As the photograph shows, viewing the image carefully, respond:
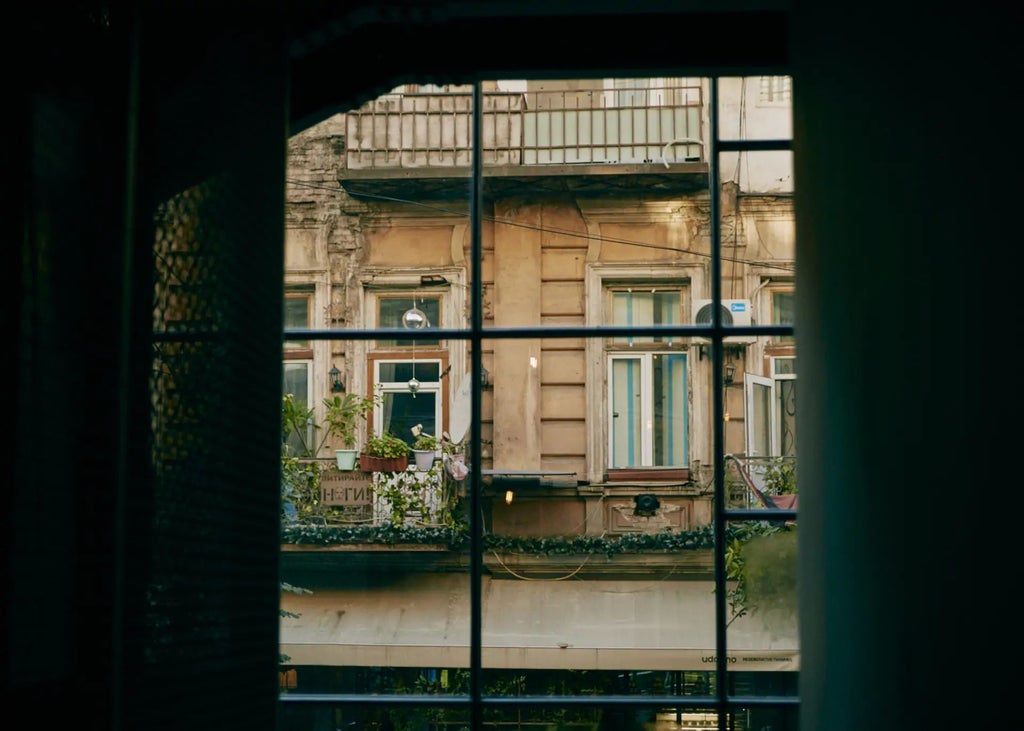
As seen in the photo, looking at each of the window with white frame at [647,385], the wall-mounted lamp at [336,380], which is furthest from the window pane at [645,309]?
the wall-mounted lamp at [336,380]

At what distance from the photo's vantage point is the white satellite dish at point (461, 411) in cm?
575

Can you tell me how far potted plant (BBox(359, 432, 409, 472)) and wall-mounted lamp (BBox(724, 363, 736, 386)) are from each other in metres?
1.87

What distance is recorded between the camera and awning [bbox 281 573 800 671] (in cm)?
532

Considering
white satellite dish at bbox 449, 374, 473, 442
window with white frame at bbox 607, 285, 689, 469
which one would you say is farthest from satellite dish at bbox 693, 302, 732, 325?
white satellite dish at bbox 449, 374, 473, 442

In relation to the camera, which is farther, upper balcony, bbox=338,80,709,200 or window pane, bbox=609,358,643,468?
window pane, bbox=609,358,643,468

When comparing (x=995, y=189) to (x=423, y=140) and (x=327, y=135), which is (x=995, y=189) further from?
(x=327, y=135)

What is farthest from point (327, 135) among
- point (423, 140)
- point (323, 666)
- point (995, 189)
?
point (995, 189)

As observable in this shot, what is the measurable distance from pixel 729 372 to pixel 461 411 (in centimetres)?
149

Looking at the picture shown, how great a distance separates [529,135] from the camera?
604 centimetres

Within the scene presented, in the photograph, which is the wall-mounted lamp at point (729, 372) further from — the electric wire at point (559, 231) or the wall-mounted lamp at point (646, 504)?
the wall-mounted lamp at point (646, 504)

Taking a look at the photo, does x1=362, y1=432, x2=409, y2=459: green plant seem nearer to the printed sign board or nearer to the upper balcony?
the printed sign board

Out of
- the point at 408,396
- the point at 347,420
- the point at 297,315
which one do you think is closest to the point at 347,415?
the point at 347,420

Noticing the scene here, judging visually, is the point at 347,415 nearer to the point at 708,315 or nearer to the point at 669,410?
the point at 669,410

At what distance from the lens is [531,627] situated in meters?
5.80
